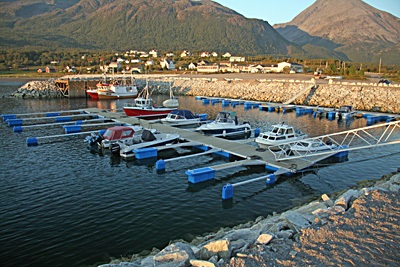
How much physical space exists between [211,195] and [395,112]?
3800cm

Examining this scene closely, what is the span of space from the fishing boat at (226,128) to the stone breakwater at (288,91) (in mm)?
24928

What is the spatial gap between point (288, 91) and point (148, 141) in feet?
127

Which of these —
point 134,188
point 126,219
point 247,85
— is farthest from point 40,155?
point 247,85

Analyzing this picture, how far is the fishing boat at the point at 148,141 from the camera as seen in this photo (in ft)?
80.7

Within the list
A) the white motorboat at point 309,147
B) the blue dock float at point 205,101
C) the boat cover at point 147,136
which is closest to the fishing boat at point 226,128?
the boat cover at point 147,136

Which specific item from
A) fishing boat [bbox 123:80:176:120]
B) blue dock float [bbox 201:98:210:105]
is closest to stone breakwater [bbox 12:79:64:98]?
blue dock float [bbox 201:98:210:105]

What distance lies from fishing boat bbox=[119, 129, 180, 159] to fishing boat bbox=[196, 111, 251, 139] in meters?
4.28

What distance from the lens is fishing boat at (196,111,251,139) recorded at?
3119 cm

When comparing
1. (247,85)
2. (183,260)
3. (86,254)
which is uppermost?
(247,85)

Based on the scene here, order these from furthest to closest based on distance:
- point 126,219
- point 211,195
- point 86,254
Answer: point 211,195, point 126,219, point 86,254

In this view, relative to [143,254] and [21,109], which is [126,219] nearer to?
[143,254]

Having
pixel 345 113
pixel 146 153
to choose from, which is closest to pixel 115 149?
pixel 146 153

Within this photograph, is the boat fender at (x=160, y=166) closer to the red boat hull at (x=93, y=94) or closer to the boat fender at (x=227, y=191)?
the boat fender at (x=227, y=191)

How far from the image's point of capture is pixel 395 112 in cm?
4472
